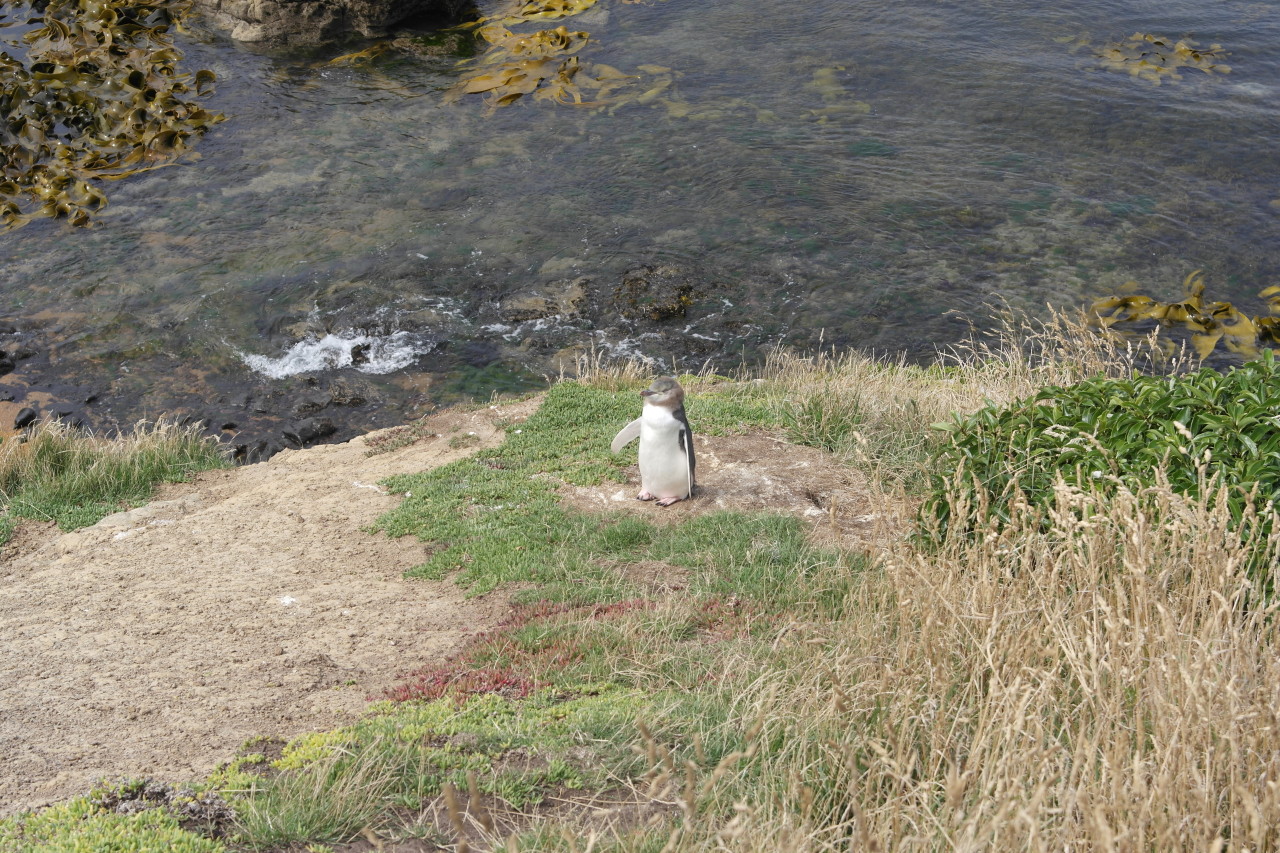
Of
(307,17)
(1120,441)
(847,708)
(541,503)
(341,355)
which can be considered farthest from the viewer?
(307,17)

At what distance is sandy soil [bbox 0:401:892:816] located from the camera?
4.81 m

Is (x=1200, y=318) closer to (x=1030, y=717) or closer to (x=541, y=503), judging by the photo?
(x=541, y=503)

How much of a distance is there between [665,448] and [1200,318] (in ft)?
27.3

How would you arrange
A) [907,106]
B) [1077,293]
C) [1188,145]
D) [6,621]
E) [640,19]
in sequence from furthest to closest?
[640,19]
[907,106]
[1188,145]
[1077,293]
[6,621]

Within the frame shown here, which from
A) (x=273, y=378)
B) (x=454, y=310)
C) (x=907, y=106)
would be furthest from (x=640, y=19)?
(x=273, y=378)

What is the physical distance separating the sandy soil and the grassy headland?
375mm

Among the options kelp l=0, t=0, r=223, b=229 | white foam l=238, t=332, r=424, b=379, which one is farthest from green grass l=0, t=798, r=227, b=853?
kelp l=0, t=0, r=223, b=229

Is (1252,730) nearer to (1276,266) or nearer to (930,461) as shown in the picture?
(930,461)

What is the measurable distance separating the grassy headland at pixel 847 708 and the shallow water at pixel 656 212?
6.58 meters

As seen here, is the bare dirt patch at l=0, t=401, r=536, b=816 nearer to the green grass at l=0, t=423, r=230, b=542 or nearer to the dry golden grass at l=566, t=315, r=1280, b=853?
the green grass at l=0, t=423, r=230, b=542

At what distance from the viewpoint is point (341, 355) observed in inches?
501

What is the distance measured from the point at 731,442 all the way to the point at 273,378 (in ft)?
19.6

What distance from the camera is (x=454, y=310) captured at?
13.4 metres

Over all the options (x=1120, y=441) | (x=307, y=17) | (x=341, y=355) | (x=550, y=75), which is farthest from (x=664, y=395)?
(x=307, y=17)
